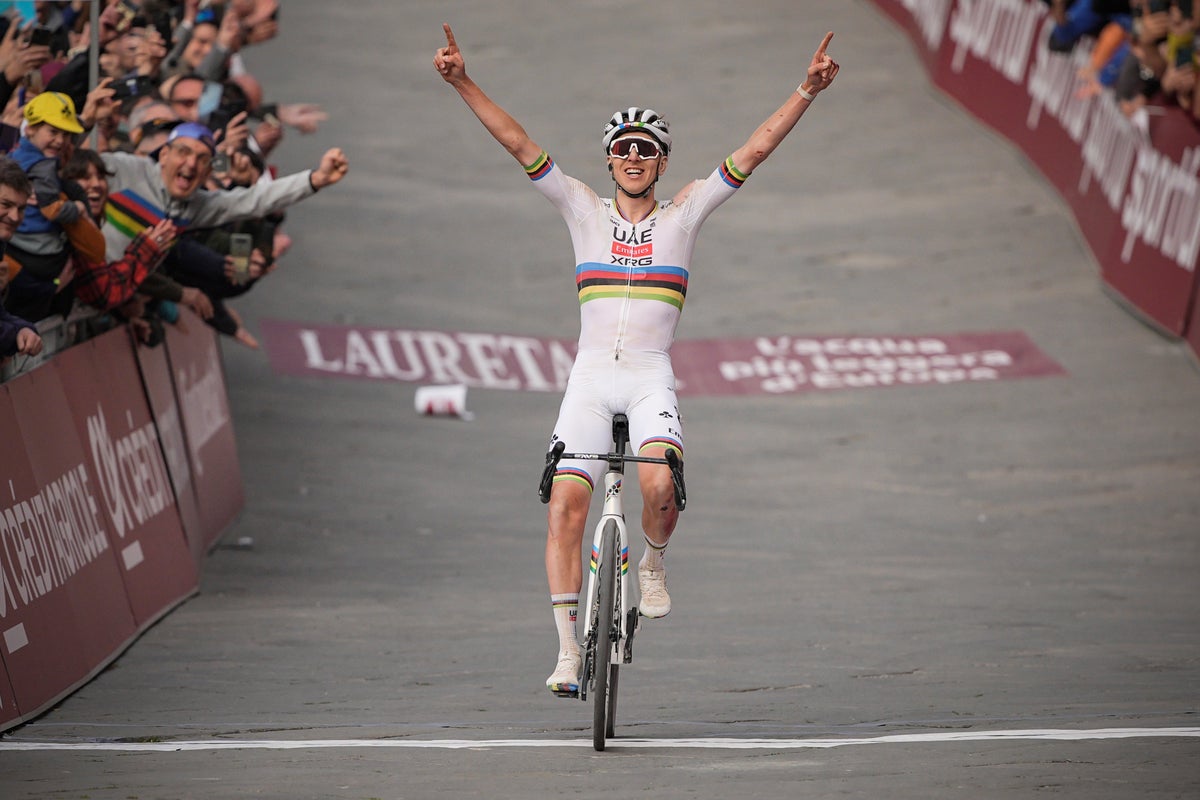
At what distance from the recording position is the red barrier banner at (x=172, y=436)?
1155 centimetres

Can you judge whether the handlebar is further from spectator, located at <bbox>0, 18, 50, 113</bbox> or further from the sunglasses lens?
spectator, located at <bbox>0, 18, 50, 113</bbox>

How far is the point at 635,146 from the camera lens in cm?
800

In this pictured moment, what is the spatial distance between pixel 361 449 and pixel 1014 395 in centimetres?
593

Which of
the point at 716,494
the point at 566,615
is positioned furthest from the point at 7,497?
the point at 716,494

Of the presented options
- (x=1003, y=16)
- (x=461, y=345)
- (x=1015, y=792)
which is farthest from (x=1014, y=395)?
(x=1015, y=792)

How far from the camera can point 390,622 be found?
1102 cm

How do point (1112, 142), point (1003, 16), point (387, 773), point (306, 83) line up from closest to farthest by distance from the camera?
point (387, 773)
point (1112, 142)
point (1003, 16)
point (306, 83)

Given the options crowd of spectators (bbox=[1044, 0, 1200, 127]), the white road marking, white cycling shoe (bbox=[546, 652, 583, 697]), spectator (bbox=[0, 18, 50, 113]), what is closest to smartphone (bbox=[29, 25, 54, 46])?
spectator (bbox=[0, 18, 50, 113])

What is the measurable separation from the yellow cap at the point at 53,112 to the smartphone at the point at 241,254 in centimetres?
241

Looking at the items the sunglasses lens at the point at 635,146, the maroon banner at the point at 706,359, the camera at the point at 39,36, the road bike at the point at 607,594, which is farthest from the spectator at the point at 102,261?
the maroon banner at the point at 706,359

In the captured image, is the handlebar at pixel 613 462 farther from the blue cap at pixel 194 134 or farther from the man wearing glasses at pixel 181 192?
the blue cap at pixel 194 134

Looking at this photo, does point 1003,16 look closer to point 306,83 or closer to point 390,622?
point 306,83

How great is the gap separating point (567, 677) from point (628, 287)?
1.72m

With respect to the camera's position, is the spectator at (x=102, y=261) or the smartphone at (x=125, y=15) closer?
the spectator at (x=102, y=261)
